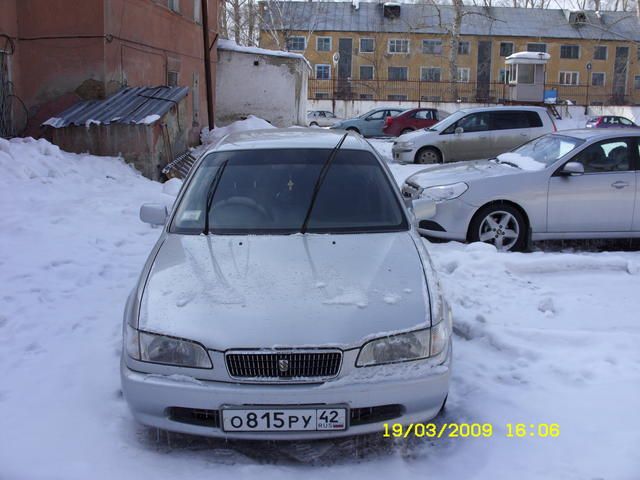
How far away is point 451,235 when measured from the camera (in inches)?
291

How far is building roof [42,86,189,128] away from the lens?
10.4m

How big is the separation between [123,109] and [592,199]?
7263 mm

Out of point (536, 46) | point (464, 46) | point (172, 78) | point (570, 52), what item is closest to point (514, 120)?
point (172, 78)

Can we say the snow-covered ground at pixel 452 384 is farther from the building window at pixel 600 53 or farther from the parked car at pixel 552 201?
the building window at pixel 600 53

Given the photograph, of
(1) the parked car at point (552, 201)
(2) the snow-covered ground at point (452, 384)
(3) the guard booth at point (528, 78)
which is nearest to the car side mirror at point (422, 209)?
(2) the snow-covered ground at point (452, 384)

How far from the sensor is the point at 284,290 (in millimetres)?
3324

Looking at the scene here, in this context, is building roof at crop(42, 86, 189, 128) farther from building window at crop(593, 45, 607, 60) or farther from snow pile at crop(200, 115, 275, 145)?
building window at crop(593, 45, 607, 60)

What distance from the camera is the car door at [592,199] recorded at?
23.8ft

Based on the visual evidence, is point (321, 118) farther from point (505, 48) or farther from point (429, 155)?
point (505, 48)

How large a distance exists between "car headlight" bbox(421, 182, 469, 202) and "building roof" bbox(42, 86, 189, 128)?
495 cm

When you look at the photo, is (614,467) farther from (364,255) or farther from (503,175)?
(503,175)

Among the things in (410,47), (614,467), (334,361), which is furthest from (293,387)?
(410,47)

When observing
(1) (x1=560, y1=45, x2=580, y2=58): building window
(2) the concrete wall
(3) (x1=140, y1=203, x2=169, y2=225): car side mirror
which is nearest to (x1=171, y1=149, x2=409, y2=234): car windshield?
(3) (x1=140, y1=203, x2=169, y2=225): car side mirror

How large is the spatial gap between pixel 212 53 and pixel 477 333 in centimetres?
1752
